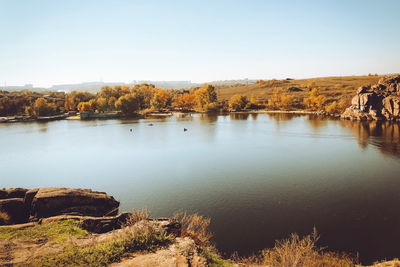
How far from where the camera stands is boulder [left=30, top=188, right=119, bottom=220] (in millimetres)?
18266

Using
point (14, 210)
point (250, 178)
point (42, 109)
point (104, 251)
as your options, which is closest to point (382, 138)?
point (250, 178)

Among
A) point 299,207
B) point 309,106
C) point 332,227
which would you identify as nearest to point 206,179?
point 299,207

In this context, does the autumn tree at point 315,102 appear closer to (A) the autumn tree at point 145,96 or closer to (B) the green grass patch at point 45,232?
(A) the autumn tree at point 145,96

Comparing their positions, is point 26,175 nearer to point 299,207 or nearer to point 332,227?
point 299,207

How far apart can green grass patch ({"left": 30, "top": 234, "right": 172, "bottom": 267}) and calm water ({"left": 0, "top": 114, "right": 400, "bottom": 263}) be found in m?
7.12

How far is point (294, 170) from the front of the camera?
31.2 meters

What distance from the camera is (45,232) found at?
12023 millimetres

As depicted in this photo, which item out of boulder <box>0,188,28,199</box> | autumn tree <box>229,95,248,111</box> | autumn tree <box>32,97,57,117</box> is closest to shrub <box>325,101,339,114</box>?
autumn tree <box>229,95,248,111</box>

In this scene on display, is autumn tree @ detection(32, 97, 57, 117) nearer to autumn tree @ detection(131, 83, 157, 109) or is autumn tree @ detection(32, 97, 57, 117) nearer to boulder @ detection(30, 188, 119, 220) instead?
autumn tree @ detection(131, 83, 157, 109)

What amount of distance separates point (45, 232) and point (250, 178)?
69.8 feet

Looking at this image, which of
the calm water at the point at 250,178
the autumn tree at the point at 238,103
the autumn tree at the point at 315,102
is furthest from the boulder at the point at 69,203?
the autumn tree at the point at 238,103

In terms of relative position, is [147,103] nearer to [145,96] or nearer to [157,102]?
[145,96]

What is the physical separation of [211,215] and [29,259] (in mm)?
13373

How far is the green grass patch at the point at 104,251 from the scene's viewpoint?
8820 millimetres
